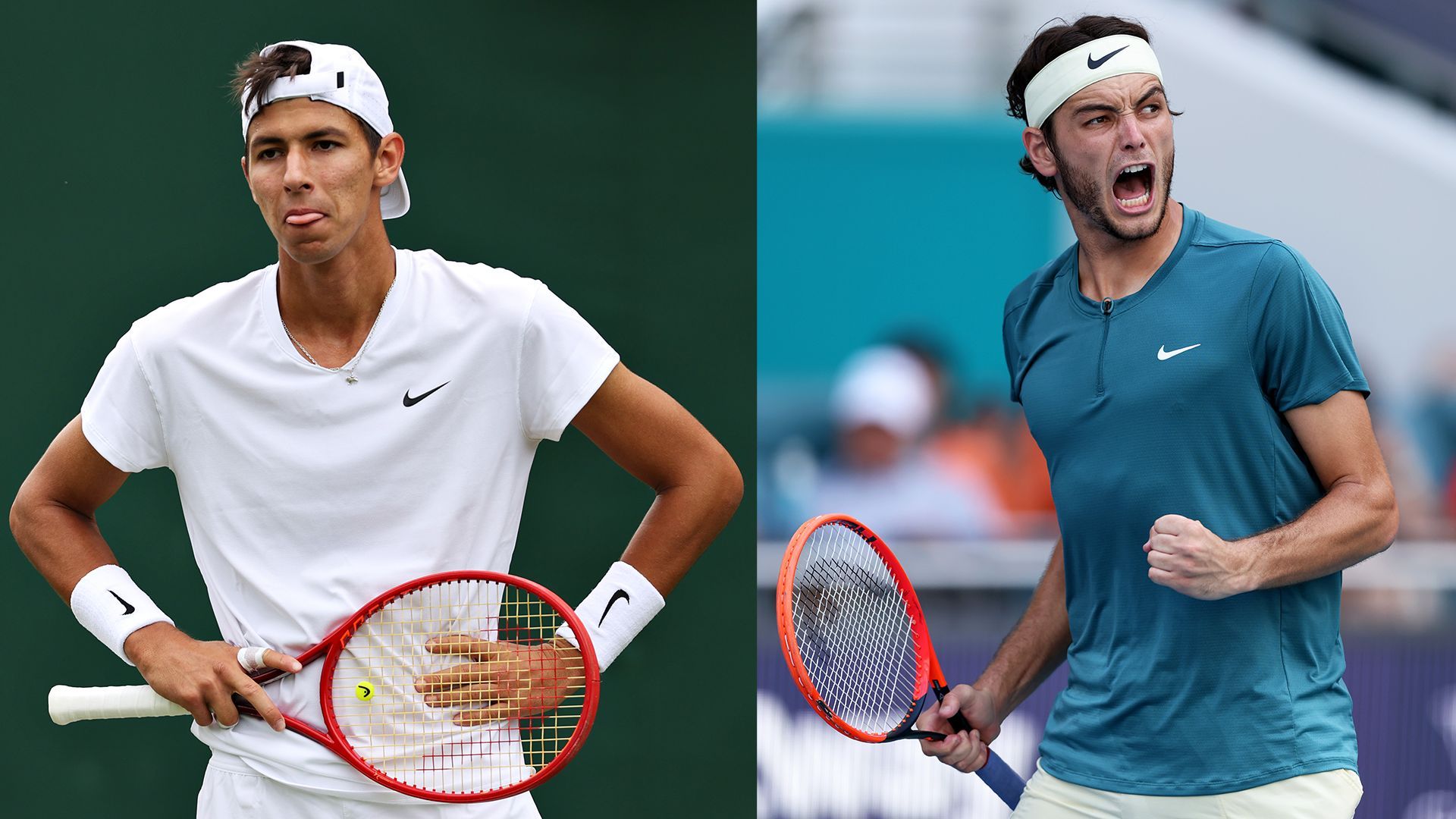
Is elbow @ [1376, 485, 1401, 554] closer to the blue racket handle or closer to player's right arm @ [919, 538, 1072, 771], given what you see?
player's right arm @ [919, 538, 1072, 771]

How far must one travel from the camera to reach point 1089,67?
2477 millimetres

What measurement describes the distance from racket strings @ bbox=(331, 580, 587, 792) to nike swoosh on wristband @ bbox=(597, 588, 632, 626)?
0.41 feet

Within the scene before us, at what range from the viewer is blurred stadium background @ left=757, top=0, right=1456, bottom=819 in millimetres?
4945

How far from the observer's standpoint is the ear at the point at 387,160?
232 centimetres

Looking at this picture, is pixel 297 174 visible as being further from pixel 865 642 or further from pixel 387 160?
pixel 865 642

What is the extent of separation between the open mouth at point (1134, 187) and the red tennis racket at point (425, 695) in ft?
3.34

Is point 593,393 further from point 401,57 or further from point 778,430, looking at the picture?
point 778,430

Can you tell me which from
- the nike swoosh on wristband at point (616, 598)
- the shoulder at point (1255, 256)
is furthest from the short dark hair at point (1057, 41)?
the nike swoosh on wristband at point (616, 598)

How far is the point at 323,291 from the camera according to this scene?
2.32 m

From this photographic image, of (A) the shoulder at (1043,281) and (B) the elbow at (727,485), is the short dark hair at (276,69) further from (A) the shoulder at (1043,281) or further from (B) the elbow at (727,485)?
(A) the shoulder at (1043,281)

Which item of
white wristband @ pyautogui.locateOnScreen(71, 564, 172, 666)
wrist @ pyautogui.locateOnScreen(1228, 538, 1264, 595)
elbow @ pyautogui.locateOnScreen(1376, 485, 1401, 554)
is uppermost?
elbow @ pyautogui.locateOnScreen(1376, 485, 1401, 554)

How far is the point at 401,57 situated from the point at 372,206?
72 centimetres

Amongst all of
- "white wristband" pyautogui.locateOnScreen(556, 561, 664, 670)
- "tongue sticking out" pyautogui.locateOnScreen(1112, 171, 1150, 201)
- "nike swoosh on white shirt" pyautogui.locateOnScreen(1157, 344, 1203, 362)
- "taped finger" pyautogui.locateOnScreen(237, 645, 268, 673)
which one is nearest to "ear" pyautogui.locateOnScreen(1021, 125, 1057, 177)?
"tongue sticking out" pyautogui.locateOnScreen(1112, 171, 1150, 201)

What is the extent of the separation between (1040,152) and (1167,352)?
0.43 meters
